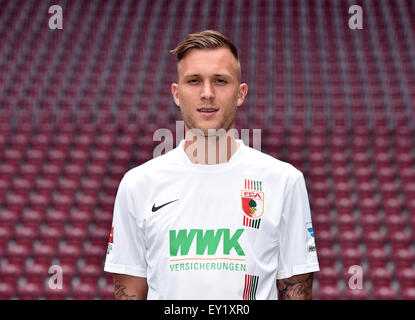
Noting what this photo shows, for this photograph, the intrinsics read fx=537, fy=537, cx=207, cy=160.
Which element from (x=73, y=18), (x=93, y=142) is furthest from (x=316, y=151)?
(x=73, y=18)

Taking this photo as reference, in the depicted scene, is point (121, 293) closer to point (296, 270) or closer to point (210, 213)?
point (210, 213)

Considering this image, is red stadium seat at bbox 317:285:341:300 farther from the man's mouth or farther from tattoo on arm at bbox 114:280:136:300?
the man's mouth

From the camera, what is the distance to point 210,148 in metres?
1.67

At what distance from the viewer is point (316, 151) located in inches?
348

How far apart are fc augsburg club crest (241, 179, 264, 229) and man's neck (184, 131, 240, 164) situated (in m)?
0.12

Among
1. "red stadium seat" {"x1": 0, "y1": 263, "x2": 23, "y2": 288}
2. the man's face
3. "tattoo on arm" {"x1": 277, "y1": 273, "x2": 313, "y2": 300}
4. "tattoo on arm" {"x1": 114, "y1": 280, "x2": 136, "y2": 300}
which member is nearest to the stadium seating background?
"red stadium seat" {"x1": 0, "y1": 263, "x2": 23, "y2": 288}

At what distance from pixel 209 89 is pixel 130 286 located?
0.67 metres

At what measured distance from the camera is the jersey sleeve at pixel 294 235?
5.43 ft

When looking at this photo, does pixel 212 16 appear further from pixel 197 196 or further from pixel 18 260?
pixel 197 196

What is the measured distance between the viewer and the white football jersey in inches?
62.0

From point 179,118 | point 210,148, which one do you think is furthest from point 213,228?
point 179,118

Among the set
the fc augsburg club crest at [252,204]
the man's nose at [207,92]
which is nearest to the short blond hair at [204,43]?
the man's nose at [207,92]

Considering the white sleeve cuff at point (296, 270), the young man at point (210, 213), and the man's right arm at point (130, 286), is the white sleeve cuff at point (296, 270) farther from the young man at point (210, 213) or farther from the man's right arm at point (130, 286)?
the man's right arm at point (130, 286)

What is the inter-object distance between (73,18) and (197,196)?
11691 millimetres
